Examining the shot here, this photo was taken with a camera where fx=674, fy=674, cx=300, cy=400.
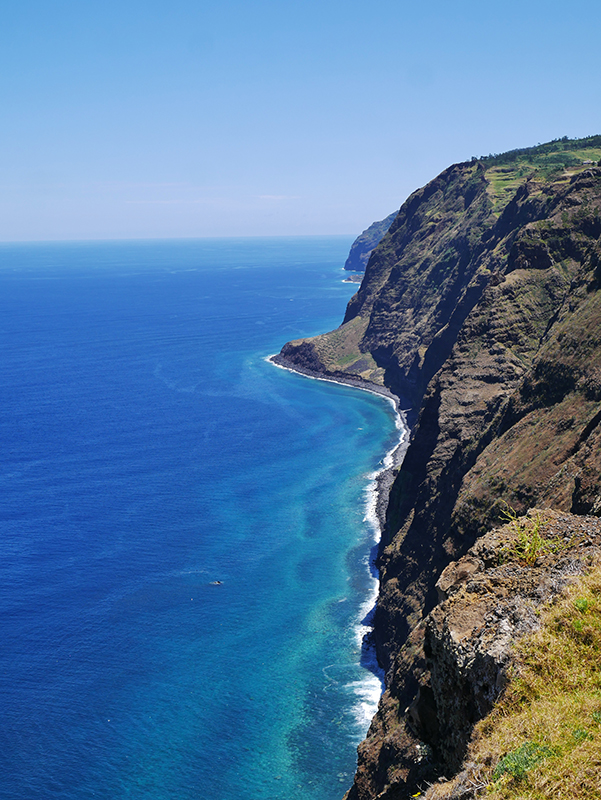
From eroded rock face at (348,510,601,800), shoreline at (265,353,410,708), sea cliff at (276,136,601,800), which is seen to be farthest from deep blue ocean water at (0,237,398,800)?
eroded rock face at (348,510,601,800)

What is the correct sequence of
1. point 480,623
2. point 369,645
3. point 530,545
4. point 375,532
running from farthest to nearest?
point 375,532, point 369,645, point 530,545, point 480,623

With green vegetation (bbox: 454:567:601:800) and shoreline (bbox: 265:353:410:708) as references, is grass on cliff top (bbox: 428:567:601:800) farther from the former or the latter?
shoreline (bbox: 265:353:410:708)

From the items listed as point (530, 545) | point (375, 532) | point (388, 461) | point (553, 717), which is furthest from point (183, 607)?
point (553, 717)

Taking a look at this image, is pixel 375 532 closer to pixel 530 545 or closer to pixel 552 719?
pixel 530 545

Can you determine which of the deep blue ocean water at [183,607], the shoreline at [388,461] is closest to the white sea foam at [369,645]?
the deep blue ocean water at [183,607]

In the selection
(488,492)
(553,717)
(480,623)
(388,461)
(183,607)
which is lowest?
(183,607)

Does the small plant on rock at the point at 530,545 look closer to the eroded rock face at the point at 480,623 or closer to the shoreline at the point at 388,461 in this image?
the eroded rock face at the point at 480,623
